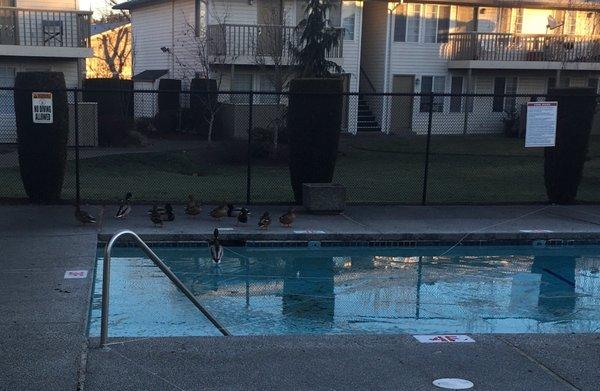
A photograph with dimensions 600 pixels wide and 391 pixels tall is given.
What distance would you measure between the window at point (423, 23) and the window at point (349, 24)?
207 centimetres

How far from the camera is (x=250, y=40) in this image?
2769 cm

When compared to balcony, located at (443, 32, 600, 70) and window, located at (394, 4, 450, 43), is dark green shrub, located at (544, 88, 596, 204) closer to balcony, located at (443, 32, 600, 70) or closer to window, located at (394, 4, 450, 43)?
balcony, located at (443, 32, 600, 70)

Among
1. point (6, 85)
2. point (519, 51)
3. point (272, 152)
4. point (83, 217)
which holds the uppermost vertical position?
point (519, 51)

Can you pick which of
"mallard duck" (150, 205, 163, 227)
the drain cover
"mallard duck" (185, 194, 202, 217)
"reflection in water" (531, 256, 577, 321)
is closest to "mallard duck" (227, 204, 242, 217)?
"mallard duck" (185, 194, 202, 217)

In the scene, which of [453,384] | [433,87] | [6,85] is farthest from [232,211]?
[433,87]

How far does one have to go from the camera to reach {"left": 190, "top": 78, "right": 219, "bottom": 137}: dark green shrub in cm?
2677

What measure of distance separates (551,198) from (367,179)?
231 inches

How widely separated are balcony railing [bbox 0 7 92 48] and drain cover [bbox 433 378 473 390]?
20.5m

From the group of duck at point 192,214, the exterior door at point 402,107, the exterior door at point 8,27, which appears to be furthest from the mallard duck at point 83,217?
the exterior door at point 402,107

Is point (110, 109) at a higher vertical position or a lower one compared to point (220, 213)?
higher

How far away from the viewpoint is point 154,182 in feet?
62.4

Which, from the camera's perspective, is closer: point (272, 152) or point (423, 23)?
point (272, 152)

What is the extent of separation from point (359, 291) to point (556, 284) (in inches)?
128

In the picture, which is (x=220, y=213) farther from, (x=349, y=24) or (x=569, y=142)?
(x=349, y=24)
